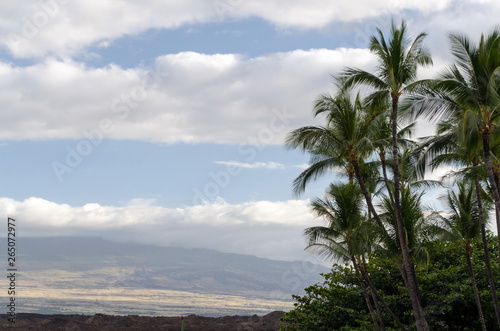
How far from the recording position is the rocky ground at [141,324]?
6506cm

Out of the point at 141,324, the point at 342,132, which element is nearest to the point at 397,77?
the point at 342,132

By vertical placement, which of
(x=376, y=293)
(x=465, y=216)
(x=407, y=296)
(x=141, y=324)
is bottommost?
(x=141, y=324)

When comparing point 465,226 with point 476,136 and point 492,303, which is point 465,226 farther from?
point 476,136

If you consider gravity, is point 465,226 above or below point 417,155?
below

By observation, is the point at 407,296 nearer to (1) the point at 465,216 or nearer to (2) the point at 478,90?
(1) the point at 465,216

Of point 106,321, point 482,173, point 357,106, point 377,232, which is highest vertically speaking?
point 357,106

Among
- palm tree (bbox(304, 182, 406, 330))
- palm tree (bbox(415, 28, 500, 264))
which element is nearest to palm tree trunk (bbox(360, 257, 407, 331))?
palm tree (bbox(304, 182, 406, 330))

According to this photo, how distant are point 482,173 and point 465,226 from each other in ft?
13.1

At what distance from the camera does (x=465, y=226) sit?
2677cm

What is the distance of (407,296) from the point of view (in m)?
30.1

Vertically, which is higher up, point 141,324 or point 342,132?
point 342,132

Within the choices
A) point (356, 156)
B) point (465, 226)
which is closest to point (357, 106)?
point (356, 156)

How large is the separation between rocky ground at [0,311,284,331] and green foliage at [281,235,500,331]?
29.3m

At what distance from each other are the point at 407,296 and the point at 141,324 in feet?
157
